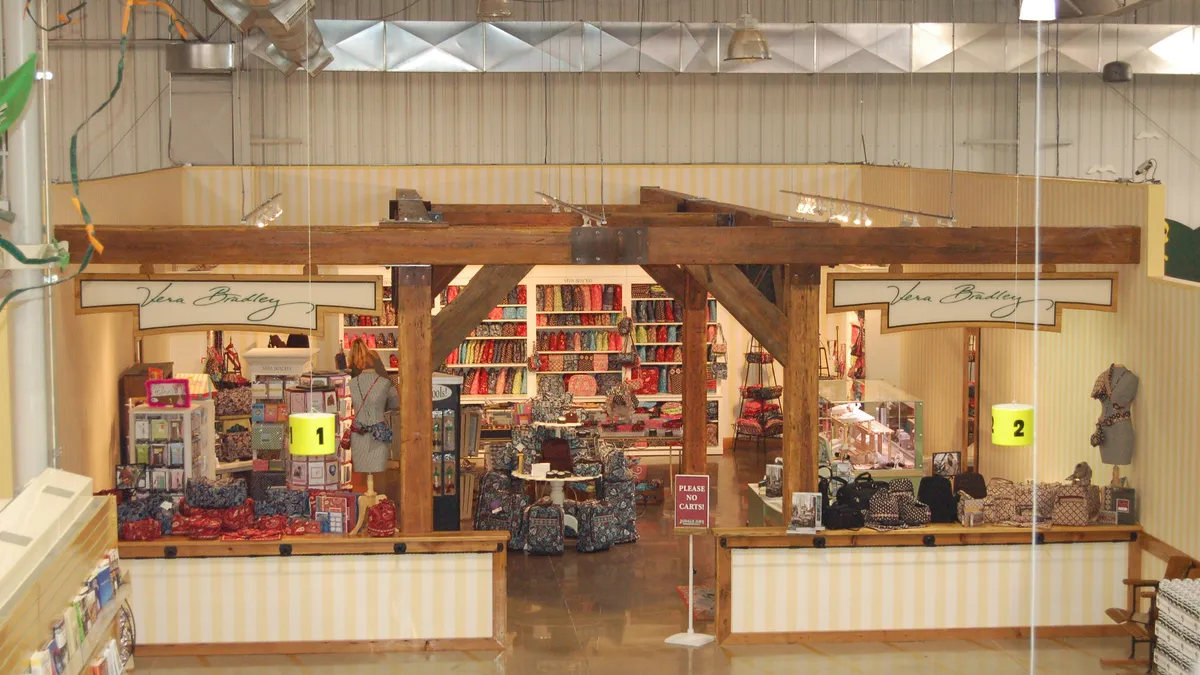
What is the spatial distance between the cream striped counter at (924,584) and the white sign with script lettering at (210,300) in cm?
345

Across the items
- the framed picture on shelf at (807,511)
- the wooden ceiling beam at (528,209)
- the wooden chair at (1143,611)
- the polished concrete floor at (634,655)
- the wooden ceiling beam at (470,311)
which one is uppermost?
the wooden ceiling beam at (528,209)

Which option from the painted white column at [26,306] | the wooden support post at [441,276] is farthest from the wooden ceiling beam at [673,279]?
the painted white column at [26,306]

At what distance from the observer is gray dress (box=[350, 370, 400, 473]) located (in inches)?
438

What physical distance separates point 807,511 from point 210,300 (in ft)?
14.2

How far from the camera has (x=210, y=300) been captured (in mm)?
9461

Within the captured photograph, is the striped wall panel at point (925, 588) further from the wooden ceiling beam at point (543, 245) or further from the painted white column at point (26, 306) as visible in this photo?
the painted white column at point (26, 306)

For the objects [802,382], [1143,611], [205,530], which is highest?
[802,382]

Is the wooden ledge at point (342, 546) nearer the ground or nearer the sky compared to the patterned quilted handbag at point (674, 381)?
nearer the ground

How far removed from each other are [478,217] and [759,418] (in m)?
5.23

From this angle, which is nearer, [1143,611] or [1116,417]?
[1143,611]

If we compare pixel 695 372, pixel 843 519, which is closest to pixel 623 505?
pixel 695 372

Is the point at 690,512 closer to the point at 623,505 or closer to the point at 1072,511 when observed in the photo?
the point at 1072,511

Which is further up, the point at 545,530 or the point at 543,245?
the point at 543,245

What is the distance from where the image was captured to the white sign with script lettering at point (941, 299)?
979 centimetres
